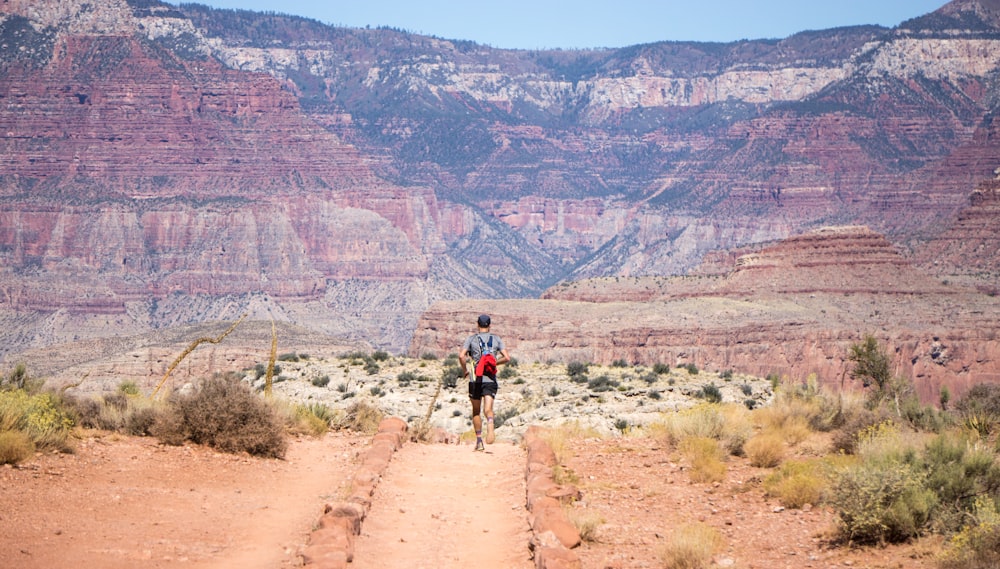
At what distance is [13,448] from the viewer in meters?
20.1

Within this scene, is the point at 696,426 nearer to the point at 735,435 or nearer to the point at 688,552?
the point at 735,435

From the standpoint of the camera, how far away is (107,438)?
23312 mm

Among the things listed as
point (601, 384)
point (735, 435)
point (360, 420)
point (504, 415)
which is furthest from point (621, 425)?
point (601, 384)

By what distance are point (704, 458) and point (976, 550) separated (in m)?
6.58

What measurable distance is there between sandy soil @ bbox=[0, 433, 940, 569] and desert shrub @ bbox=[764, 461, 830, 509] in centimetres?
21

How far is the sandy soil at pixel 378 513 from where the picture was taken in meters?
17.6

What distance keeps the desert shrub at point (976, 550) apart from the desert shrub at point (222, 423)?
400 inches

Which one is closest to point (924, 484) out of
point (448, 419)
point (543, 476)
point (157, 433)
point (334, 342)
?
point (543, 476)

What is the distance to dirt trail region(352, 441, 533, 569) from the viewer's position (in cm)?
1803

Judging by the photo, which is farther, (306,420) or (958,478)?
(306,420)

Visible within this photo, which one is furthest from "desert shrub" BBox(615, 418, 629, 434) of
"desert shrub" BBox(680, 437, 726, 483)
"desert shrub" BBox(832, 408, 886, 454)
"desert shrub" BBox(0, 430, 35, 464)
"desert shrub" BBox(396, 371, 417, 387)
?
"desert shrub" BBox(0, 430, 35, 464)

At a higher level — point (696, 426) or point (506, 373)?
point (696, 426)

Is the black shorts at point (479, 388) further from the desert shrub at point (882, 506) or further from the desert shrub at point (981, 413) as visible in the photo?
the desert shrub at point (882, 506)

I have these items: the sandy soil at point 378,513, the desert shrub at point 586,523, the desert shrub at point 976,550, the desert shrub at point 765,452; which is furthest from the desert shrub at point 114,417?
the desert shrub at point 976,550
